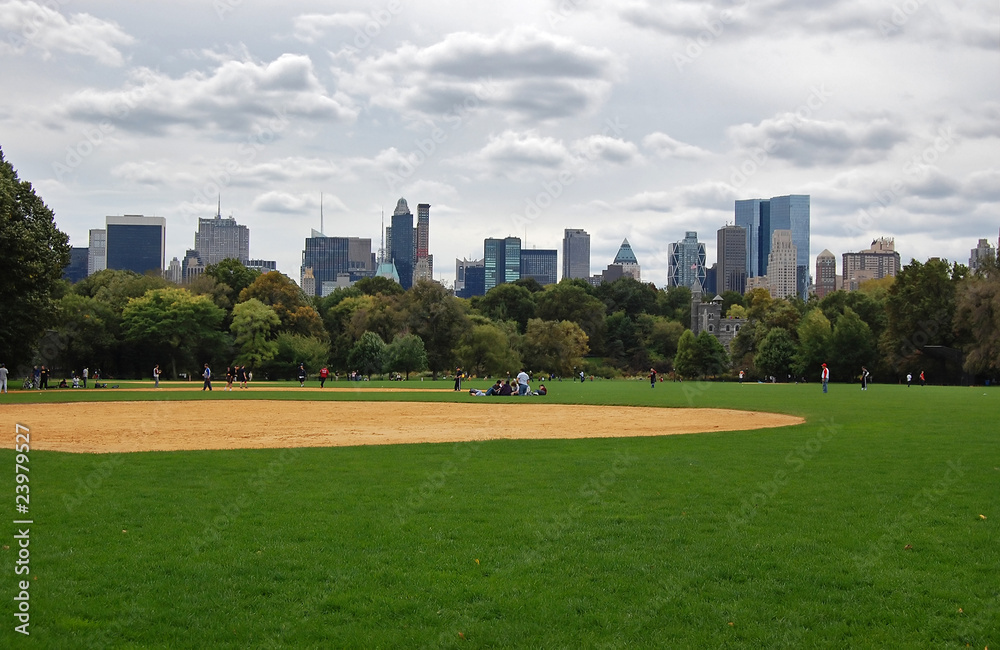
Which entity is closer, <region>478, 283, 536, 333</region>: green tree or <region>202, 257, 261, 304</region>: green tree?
<region>202, 257, 261, 304</region>: green tree

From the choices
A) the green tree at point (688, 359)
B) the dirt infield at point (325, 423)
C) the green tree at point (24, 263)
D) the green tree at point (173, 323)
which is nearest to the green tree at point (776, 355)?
the green tree at point (688, 359)

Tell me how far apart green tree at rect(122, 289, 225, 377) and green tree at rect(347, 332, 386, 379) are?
14.1 meters

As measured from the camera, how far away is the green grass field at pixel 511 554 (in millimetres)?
6793

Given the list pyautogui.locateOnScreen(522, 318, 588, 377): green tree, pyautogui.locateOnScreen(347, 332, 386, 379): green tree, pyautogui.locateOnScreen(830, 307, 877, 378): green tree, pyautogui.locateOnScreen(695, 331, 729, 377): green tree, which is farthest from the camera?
pyautogui.locateOnScreen(695, 331, 729, 377): green tree

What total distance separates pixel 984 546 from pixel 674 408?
25246 mm

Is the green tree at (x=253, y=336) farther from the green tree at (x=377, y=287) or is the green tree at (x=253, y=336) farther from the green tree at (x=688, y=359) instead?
the green tree at (x=688, y=359)

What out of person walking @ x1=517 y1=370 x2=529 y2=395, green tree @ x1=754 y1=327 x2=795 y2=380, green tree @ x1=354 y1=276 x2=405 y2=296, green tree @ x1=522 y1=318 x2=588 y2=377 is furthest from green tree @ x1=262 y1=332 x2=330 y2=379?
green tree @ x1=754 y1=327 x2=795 y2=380

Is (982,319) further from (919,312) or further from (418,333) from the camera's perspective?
(418,333)

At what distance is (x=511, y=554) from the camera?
8.77m

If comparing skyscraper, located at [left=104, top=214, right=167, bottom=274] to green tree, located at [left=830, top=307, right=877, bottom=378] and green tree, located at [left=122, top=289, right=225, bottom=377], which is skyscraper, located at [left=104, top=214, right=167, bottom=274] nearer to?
green tree, located at [left=122, top=289, right=225, bottom=377]

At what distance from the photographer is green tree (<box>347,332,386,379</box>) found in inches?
3236

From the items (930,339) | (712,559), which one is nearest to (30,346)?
(712,559)

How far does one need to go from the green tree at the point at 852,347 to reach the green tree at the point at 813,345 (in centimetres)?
113

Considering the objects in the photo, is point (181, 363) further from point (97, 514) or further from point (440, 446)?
point (97, 514)
